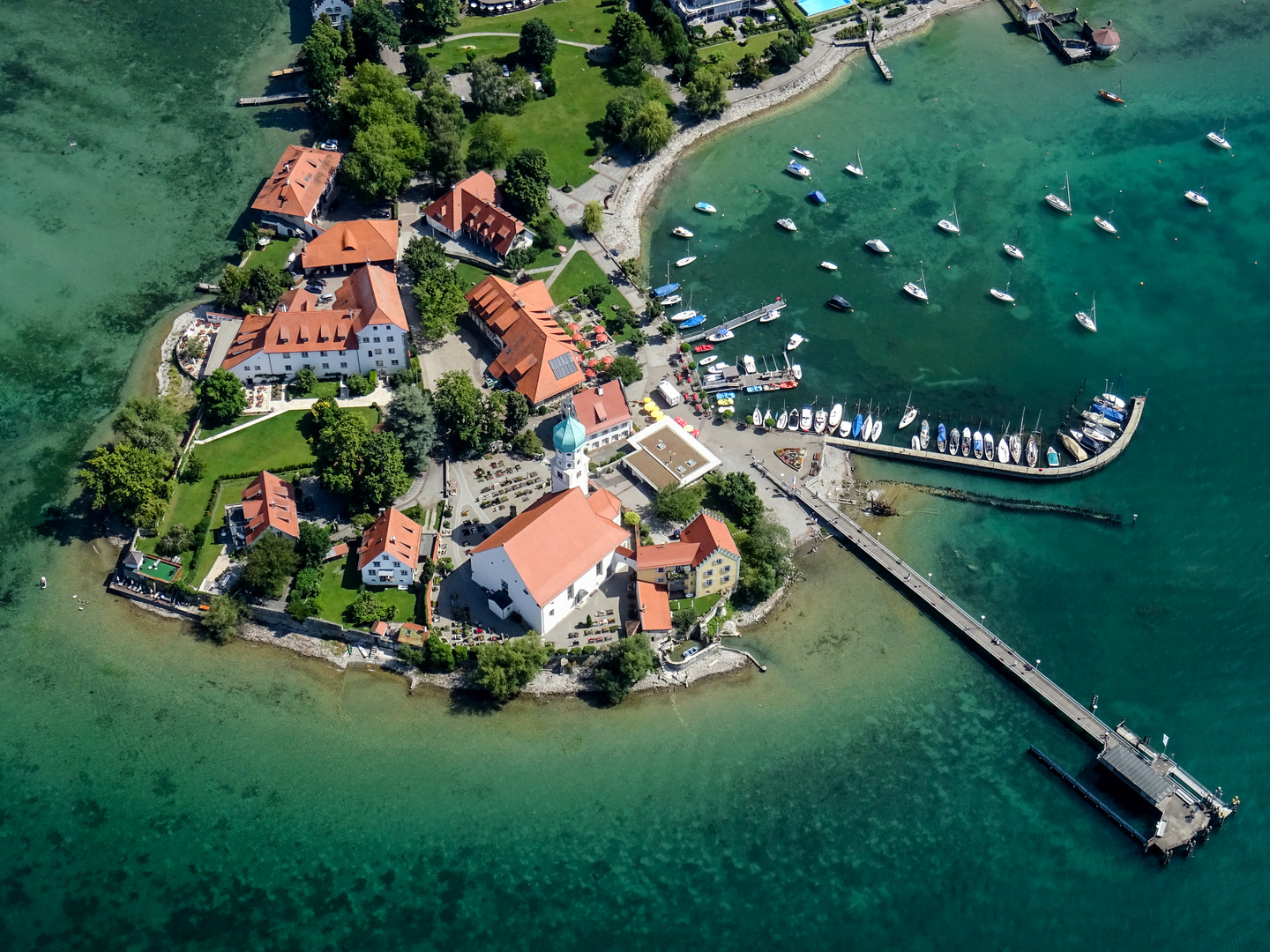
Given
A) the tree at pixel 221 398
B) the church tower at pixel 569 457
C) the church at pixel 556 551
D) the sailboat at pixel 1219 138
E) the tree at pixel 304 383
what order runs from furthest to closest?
the sailboat at pixel 1219 138, the tree at pixel 304 383, the tree at pixel 221 398, the church tower at pixel 569 457, the church at pixel 556 551

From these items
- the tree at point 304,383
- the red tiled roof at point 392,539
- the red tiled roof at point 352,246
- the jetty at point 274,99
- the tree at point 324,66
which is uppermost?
the tree at point 324,66

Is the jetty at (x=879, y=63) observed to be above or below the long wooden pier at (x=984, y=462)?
above

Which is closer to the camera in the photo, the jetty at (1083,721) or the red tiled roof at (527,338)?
the jetty at (1083,721)

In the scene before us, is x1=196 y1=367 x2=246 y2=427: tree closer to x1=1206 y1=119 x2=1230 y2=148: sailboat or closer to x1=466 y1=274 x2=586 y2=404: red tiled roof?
x1=466 y1=274 x2=586 y2=404: red tiled roof

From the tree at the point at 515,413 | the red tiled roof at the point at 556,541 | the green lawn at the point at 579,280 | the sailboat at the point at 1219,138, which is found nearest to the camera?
the red tiled roof at the point at 556,541

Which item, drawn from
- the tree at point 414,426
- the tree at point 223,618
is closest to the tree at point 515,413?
the tree at point 414,426

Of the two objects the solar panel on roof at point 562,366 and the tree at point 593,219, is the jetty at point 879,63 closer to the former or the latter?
the tree at point 593,219

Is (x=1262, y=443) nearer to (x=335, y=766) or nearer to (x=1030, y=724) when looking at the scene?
(x=1030, y=724)

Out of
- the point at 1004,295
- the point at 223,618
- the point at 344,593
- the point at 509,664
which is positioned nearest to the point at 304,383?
the point at 344,593

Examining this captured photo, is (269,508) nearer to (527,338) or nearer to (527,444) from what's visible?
(527,444)
